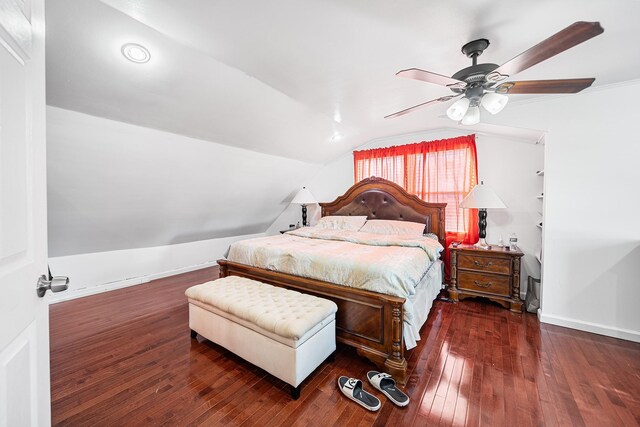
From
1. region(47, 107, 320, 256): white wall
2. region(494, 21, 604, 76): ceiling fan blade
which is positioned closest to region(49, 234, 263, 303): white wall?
region(47, 107, 320, 256): white wall

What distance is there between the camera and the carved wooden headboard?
3.72 m

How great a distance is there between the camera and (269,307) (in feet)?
6.54

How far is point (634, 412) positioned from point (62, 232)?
538cm

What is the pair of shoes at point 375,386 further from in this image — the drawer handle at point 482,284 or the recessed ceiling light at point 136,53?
the recessed ceiling light at point 136,53

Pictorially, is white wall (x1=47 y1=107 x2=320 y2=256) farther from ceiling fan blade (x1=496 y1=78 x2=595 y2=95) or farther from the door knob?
ceiling fan blade (x1=496 y1=78 x2=595 y2=95)

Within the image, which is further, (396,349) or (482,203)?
(482,203)

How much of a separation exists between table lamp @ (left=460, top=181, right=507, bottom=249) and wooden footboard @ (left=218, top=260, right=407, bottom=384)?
6.32ft

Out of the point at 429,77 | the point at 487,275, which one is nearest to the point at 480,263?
the point at 487,275

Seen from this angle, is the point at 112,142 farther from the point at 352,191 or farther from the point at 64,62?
the point at 352,191

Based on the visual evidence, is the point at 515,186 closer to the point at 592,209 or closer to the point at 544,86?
the point at 592,209

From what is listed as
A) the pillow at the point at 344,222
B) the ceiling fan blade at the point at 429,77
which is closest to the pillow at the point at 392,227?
the pillow at the point at 344,222

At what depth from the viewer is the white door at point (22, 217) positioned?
65 cm

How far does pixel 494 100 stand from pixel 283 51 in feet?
5.02

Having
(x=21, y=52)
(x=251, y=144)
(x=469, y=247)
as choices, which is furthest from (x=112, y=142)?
(x=469, y=247)
